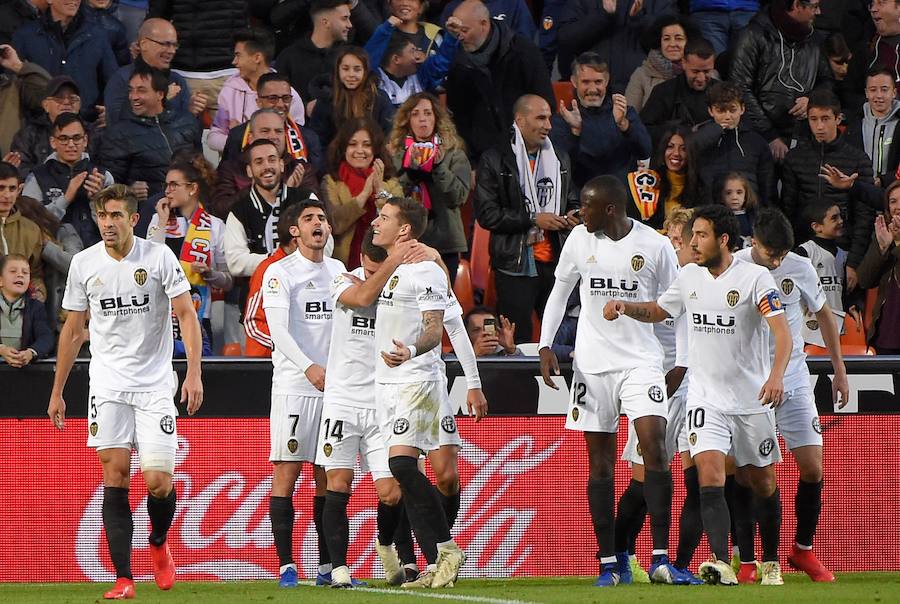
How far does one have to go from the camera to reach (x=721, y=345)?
8680 mm

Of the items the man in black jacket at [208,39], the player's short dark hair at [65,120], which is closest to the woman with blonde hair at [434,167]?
the man in black jacket at [208,39]

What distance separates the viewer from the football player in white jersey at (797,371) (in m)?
8.94

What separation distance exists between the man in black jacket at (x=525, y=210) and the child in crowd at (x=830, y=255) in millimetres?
1886

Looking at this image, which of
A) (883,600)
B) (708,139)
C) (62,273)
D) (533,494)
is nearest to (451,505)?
(533,494)

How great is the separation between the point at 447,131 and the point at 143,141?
245 centimetres

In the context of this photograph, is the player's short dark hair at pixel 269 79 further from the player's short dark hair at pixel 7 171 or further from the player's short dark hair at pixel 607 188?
the player's short dark hair at pixel 607 188

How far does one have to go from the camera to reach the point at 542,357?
29.5 feet

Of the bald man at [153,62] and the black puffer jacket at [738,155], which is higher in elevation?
the bald man at [153,62]

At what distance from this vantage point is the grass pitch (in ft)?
25.4

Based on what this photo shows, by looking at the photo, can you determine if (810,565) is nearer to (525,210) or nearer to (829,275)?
(829,275)

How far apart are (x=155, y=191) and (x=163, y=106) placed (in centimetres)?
71

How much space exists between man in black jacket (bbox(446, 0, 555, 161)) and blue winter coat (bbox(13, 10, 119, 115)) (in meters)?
3.01

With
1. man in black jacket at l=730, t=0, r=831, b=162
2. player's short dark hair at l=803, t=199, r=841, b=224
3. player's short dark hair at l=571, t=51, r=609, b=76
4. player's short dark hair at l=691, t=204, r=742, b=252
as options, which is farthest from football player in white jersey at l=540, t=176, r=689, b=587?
man in black jacket at l=730, t=0, r=831, b=162

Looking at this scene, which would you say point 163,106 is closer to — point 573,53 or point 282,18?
point 282,18
